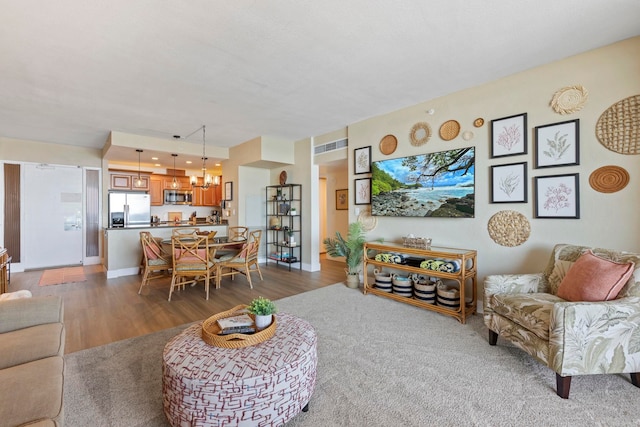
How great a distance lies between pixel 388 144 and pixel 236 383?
145 inches

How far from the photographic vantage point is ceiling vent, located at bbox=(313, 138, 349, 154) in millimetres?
4909

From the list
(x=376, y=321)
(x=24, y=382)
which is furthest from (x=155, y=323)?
(x=376, y=321)

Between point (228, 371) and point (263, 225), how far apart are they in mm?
5305

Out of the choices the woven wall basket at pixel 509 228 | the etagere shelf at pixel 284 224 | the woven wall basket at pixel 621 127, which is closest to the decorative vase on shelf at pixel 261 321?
the woven wall basket at pixel 509 228

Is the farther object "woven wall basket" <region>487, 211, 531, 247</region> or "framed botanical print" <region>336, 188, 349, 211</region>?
"framed botanical print" <region>336, 188, 349, 211</region>

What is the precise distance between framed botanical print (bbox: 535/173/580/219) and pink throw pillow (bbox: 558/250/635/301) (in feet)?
2.00

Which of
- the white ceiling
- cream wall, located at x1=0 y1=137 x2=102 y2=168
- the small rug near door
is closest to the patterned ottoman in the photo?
the white ceiling

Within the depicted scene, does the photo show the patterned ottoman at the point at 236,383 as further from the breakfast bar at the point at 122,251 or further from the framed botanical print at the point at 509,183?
the breakfast bar at the point at 122,251

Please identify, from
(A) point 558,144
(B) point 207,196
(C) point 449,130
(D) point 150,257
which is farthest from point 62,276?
(A) point 558,144

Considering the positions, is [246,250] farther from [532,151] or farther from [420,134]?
[532,151]

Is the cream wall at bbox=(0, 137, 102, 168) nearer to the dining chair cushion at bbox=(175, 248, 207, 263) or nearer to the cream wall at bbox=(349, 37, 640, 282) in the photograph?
the dining chair cushion at bbox=(175, 248, 207, 263)

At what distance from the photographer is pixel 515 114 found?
9.82ft

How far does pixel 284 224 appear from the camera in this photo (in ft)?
20.4

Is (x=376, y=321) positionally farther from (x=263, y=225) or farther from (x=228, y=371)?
(x=263, y=225)
